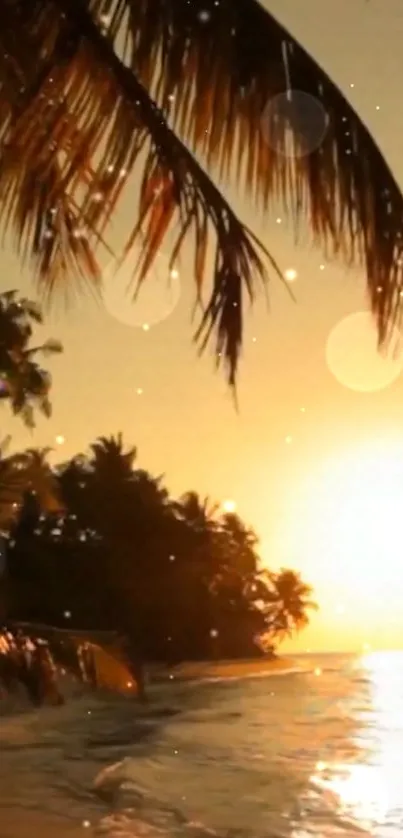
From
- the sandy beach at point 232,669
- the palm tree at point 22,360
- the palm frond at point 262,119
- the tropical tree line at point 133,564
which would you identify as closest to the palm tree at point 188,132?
the palm frond at point 262,119

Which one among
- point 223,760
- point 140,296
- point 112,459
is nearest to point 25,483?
point 112,459

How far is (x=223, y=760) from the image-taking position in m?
1.29

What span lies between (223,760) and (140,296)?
56cm

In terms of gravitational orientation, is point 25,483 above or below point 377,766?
above

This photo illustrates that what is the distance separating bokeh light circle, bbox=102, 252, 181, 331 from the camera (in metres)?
1.41

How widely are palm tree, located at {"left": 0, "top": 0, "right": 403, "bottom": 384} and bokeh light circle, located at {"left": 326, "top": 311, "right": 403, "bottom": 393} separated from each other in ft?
0.21

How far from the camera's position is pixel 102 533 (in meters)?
1.35

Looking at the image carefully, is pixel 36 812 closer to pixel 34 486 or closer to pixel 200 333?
pixel 34 486

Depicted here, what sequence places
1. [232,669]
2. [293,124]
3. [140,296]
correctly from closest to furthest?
[293,124] < [232,669] < [140,296]

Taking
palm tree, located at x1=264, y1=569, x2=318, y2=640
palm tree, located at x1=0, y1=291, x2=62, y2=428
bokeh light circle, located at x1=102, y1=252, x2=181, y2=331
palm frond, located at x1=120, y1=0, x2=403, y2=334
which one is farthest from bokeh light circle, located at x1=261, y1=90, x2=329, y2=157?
palm tree, located at x1=264, y1=569, x2=318, y2=640

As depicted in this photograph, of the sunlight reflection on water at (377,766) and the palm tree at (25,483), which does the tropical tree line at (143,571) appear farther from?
the sunlight reflection on water at (377,766)

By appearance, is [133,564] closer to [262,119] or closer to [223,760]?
[223,760]

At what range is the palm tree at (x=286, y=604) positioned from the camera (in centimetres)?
132

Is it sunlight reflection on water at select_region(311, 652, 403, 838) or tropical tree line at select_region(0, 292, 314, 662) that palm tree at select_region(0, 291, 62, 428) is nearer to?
tropical tree line at select_region(0, 292, 314, 662)
